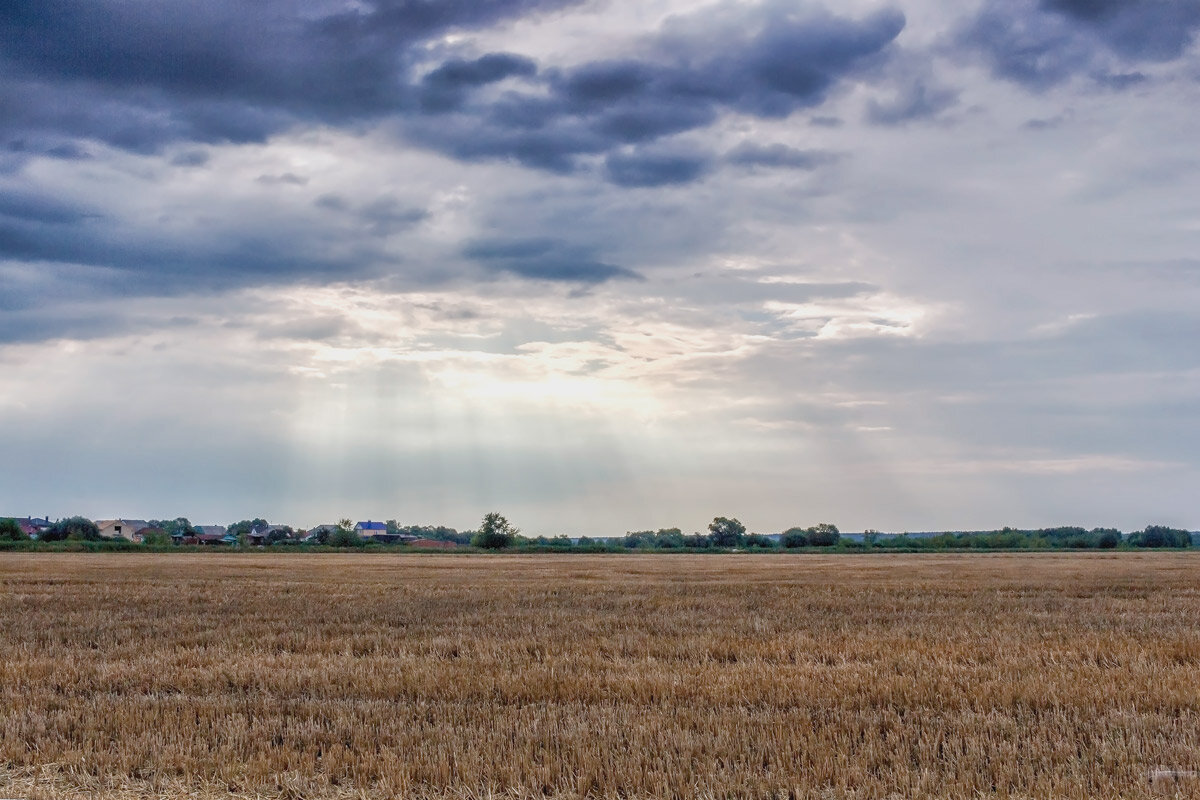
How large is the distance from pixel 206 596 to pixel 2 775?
18.3 metres

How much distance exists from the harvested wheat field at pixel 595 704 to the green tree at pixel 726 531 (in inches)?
4976

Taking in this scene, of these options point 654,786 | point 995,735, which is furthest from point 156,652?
point 995,735

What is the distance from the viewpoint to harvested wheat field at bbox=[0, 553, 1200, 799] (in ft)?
24.8

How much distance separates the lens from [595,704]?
10422mm

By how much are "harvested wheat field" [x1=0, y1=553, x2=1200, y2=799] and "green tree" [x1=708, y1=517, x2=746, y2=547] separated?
4976 inches

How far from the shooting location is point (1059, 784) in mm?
7105

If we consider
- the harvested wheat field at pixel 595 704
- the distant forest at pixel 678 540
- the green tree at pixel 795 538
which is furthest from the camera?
the green tree at pixel 795 538

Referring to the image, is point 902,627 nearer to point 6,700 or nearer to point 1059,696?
point 1059,696

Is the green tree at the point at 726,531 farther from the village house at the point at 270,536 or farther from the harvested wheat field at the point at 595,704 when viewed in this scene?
the harvested wheat field at the point at 595,704

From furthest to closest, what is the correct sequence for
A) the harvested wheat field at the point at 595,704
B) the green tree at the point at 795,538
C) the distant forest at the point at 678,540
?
the green tree at the point at 795,538, the distant forest at the point at 678,540, the harvested wheat field at the point at 595,704

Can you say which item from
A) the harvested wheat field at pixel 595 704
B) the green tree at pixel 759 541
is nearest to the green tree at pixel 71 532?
the green tree at pixel 759 541

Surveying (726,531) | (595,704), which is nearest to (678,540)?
(726,531)

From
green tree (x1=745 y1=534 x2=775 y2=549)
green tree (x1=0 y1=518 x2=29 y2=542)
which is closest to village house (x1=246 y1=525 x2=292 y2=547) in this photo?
green tree (x1=0 y1=518 x2=29 y2=542)

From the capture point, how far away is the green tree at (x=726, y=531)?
478 ft
